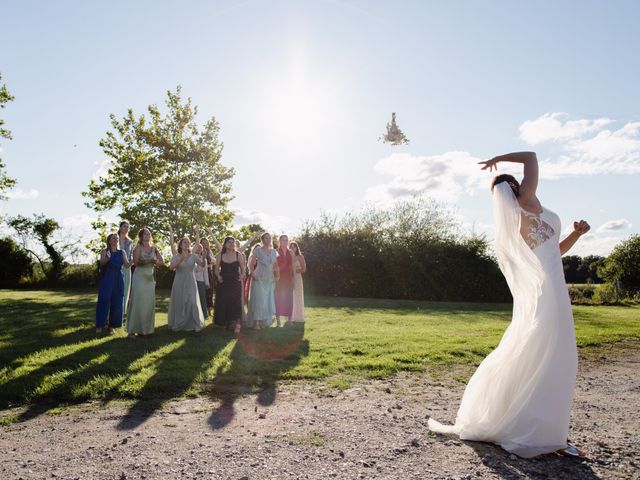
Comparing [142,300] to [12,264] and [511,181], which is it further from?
[12,264]

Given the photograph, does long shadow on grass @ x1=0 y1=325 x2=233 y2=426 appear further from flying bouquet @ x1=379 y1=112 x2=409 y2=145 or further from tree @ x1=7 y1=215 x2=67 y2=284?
tree @ x1=7 y1=215 x2=67 y2=284

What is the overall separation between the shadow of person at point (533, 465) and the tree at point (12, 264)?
41995 mm

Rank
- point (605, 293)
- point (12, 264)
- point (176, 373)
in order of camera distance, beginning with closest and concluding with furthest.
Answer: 1. point (176, 373)
2. point (605, 293)
3. point (12, 264)

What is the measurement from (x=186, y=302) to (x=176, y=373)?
4.83 m

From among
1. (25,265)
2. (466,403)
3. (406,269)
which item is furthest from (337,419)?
(25,265)

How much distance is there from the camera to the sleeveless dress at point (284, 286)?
1457 centimetres

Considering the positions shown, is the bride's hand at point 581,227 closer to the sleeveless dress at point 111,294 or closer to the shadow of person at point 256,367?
the shadow of person at point 256,367

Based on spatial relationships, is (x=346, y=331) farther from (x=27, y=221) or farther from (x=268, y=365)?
(x=27, y=221)

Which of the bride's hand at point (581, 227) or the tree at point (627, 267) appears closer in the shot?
the bride's hand at point (581, 227)

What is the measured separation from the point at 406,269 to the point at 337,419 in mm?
24272

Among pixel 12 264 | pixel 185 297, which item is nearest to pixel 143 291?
pixel 185 297

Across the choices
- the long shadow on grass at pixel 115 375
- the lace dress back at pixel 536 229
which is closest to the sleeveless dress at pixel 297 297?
the long shadow on grass at pixel 115 375

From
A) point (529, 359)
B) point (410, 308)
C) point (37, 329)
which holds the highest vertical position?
point (529, 359)

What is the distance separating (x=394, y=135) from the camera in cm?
1391
